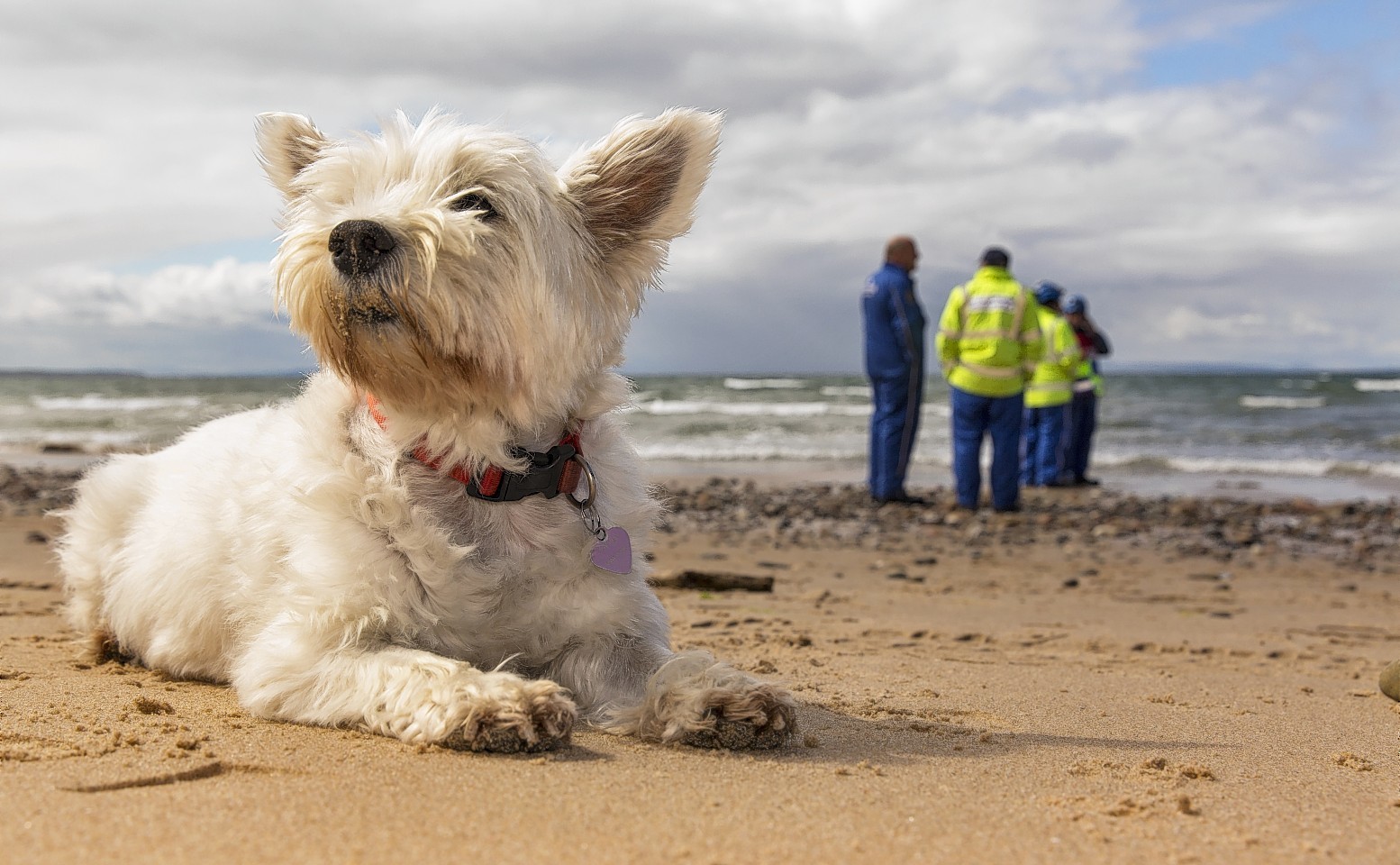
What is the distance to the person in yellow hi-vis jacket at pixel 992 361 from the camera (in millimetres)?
12539

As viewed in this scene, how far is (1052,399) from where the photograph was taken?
16.5 meters

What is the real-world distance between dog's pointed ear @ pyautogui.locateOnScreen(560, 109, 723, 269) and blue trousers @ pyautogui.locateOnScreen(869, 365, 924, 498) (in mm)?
10053

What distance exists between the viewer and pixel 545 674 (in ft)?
11.7

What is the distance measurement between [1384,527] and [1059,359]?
525cm

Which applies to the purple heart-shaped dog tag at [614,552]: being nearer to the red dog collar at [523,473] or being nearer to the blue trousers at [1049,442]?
the red dog collar at [523,473]

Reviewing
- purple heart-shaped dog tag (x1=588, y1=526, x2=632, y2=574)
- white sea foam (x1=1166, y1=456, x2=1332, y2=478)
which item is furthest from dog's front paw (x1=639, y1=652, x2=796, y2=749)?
white sea foam (x1=1166, y1=456, x2=1332, y2=478)

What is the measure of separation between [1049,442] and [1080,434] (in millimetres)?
937

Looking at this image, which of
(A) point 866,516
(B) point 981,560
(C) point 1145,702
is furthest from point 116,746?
(A) point 866,516

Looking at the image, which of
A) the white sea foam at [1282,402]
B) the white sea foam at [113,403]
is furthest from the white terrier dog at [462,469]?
the white sea foam at [1282,402]

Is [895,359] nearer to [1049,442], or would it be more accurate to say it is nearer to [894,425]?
[894,425]

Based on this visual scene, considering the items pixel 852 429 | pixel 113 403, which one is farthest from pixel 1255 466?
pixel 113 403

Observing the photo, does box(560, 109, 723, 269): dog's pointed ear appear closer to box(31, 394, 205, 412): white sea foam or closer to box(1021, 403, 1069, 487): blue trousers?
box(1021, 403, 1069, 487): blue trousers

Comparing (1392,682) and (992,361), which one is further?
(992,361)

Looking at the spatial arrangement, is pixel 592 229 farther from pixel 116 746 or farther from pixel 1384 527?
pixel 1384 527
